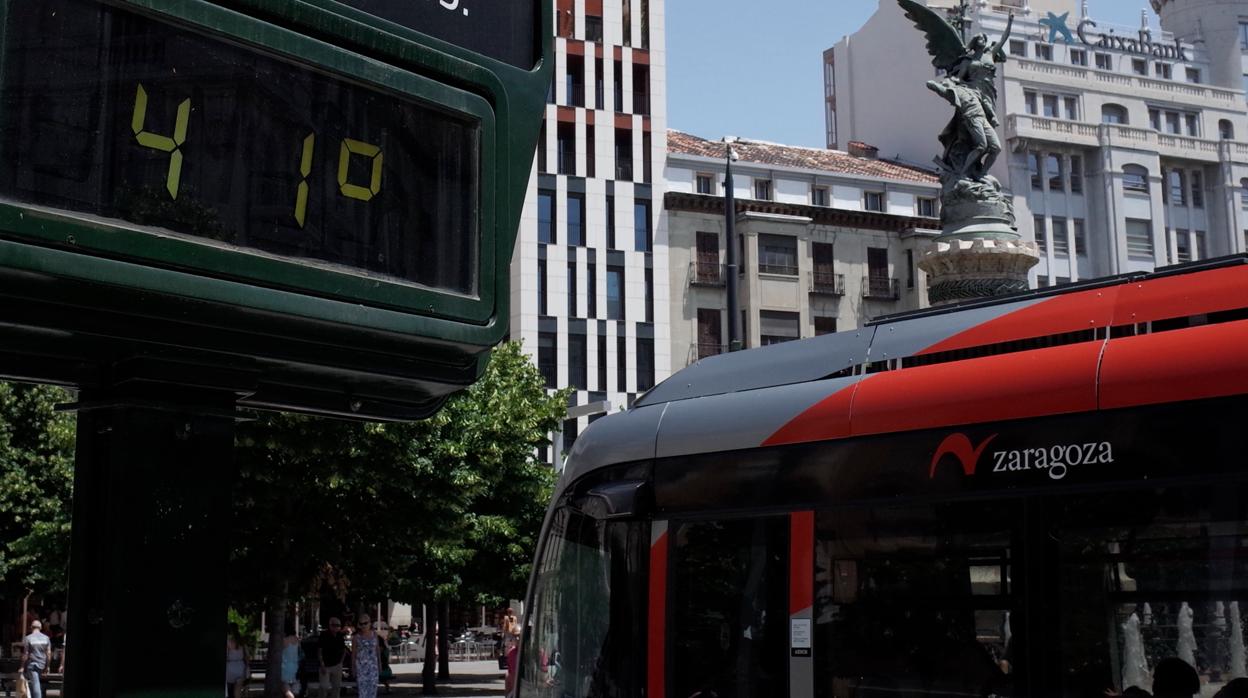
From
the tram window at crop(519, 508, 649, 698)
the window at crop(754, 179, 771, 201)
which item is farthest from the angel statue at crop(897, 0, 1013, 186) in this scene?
the window at crop(754, 179, 771, 201)

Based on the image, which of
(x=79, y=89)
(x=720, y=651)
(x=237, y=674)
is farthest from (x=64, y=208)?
(x=237, y=674)

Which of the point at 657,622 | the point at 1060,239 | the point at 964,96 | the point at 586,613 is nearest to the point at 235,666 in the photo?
the point at 964,96

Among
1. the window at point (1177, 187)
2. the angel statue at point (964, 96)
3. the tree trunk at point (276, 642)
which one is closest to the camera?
the angel statue at point (964, 96)

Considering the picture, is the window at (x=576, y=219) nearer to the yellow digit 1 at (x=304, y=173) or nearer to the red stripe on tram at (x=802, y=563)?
the red stripe on tram at (x=802, y=563)

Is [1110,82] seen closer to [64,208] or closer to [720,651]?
[720,651]

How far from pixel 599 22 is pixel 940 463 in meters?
50.0

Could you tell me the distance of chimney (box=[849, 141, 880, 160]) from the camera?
6525cm

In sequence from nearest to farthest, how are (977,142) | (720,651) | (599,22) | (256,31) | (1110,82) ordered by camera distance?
(256,31) < (720,651) < (977,142) < (599,22) < (1110,82)

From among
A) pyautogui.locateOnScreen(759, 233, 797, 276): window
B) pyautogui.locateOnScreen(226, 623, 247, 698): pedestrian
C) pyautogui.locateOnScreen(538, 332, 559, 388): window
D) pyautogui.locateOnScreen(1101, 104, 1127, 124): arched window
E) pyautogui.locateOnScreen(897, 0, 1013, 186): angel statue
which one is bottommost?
pyautogui.locateOnScreen(226, 623, 247, 698): pedestrian

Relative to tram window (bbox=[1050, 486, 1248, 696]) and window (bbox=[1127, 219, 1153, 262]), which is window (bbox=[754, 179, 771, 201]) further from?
tram window (bbox=[1050, 486, 1248, 696])

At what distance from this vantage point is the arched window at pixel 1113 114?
63781mm

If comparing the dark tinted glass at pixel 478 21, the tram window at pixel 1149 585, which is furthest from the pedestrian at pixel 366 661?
the dark tinted glass at pixel 478 21

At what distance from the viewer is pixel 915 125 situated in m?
64.8

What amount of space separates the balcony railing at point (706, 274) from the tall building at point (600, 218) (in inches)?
45.1
